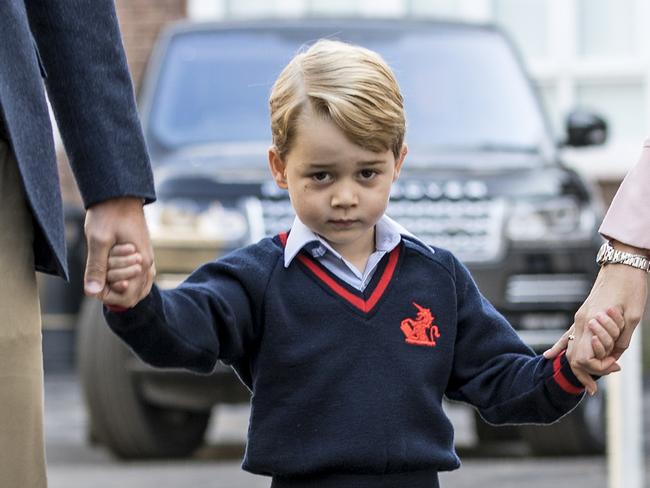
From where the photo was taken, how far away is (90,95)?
2.77 metres

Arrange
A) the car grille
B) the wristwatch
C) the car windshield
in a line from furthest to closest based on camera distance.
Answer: the car windshield → the car grille → the wristwatch

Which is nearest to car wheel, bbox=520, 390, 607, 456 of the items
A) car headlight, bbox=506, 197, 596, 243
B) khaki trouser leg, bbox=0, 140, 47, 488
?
car headlight, bbox=506, 197, 596, 243

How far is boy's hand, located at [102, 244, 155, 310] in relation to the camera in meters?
2.68

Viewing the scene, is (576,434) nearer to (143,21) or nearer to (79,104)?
(79,104)

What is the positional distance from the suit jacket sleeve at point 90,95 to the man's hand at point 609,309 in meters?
0.78

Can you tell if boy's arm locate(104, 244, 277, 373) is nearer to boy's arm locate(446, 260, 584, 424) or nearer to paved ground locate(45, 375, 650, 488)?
boy's arm locate(446, 260, 584, 424)

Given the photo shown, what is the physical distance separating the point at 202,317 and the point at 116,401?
15.1 feet

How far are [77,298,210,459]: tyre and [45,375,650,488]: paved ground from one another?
0.29 ft

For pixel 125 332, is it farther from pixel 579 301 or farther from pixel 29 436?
pixel 579 301

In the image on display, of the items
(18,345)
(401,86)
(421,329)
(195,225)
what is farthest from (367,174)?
(401,86)

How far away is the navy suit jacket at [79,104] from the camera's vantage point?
2.67 meters

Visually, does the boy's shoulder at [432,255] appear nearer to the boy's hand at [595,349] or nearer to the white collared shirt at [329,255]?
the white collared shirt at [329,255]

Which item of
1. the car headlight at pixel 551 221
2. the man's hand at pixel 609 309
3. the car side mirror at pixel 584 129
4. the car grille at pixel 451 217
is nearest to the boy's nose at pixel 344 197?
the man's hand at pixel 609 309

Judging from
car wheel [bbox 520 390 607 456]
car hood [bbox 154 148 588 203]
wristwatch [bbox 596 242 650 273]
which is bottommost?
car wheel [bbox 520 390 607 456]
